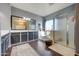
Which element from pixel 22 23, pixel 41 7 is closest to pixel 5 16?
pixel 22 23

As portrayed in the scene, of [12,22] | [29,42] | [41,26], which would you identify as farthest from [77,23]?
[12,22]

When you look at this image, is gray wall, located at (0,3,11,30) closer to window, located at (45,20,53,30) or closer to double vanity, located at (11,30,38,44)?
double vanity, located at (11,30,38,44)

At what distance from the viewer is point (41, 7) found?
1.46 m

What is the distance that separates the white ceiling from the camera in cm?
143

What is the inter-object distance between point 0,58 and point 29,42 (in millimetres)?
466

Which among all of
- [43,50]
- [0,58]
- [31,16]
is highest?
[31,16]

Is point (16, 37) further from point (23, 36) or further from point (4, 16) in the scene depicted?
point (4, 16)

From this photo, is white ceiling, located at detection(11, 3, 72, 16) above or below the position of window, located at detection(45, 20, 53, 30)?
above

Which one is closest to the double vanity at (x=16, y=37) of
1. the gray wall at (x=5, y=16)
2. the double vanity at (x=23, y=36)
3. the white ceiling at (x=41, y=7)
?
the double vanity at (x=23, y=36)

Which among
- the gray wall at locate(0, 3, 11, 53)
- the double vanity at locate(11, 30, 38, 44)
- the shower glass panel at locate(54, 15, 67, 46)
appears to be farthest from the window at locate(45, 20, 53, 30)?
the gray wall at locate(0, 3, 11, 53)

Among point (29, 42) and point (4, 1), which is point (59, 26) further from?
point (4, 1)

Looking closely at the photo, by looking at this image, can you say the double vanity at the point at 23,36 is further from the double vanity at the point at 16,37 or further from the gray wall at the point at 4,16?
the gray wall at the point at 4,16

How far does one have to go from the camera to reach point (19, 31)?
1.47 meters

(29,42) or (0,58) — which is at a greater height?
(29,42)
